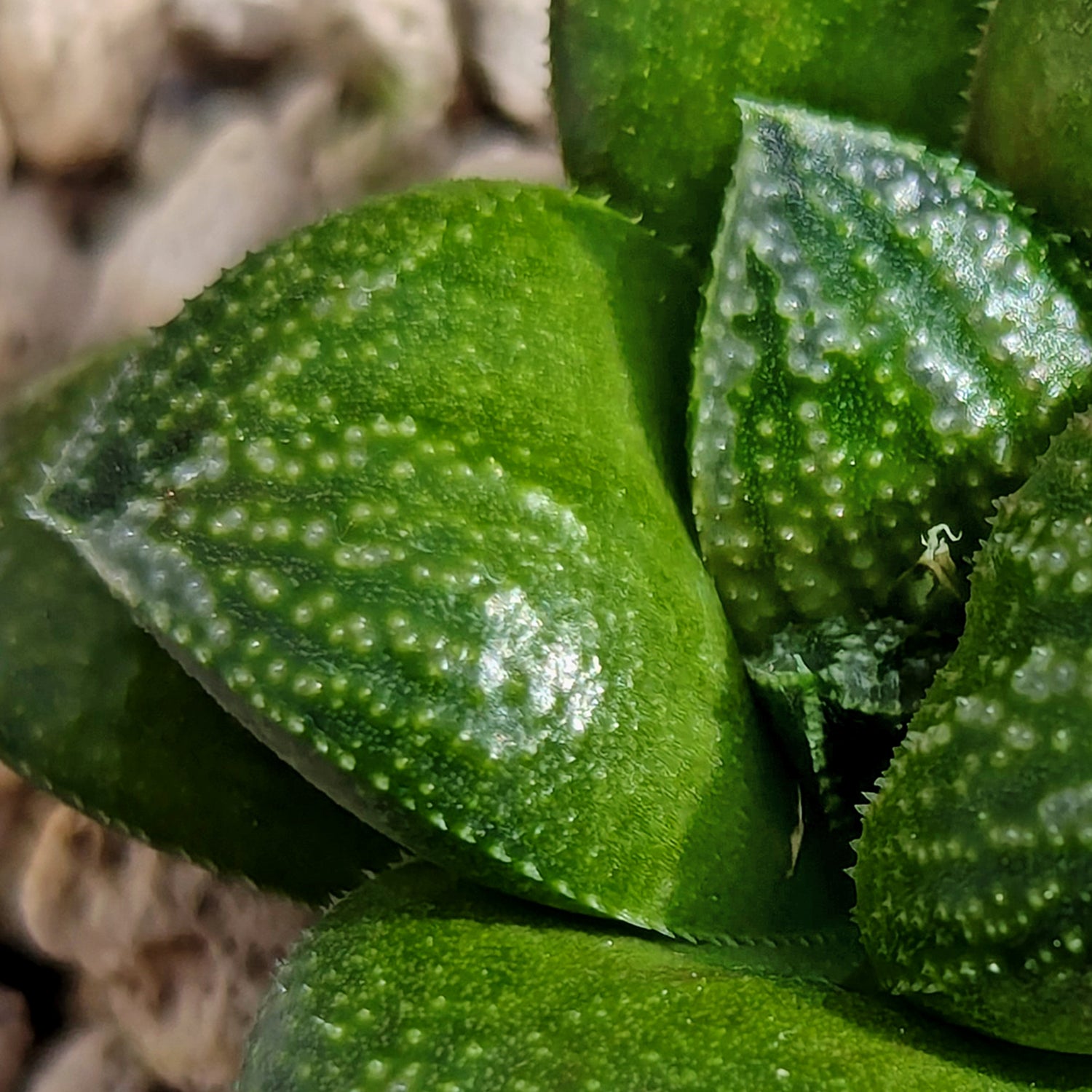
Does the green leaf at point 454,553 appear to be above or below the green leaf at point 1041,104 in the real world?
below

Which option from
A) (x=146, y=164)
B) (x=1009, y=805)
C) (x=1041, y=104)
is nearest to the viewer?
(x=1009, y=805)

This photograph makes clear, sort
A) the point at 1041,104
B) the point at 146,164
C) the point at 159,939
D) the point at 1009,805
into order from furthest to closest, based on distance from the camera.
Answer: the point at 146,164 < the point at 159,939 < the point at 1041,104 < the point at 1009,805

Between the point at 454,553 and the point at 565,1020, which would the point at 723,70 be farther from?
the point at 565,1020

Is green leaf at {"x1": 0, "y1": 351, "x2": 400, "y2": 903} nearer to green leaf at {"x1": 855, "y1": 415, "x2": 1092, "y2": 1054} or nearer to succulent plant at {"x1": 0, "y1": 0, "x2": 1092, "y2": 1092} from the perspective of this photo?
succulent plant at {"x1": 0, "y1": 0, "x2": 1092, "y2": 1092}

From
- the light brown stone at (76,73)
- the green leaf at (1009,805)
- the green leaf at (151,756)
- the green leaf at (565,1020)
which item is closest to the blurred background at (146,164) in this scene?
the light brown stone at (76,73)

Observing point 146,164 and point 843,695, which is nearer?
point 843,695

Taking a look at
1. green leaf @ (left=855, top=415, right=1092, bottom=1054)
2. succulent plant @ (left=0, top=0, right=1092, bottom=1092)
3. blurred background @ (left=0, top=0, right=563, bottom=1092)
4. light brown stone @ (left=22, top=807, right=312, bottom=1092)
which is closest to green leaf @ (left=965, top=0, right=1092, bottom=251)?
succulent plant @ (left=0, top=0, right=1092, bottom=1092)

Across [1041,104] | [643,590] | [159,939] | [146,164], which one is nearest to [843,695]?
[643,590]

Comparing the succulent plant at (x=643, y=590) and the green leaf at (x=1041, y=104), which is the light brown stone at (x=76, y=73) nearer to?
the succulent plant at (x=643, y=590)
